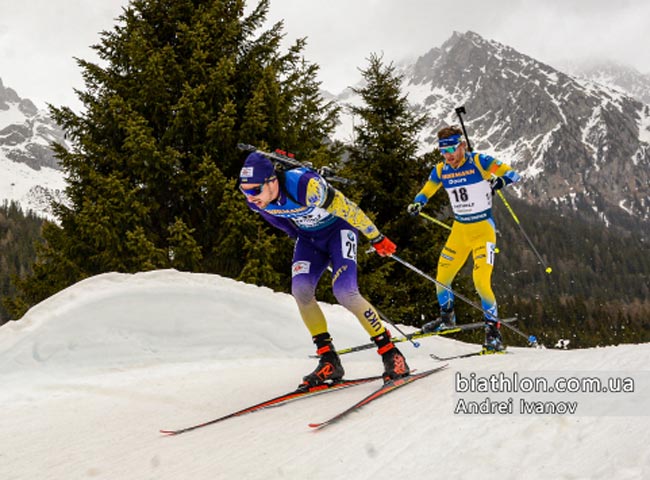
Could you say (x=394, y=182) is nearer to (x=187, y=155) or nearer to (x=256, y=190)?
(x=187, y=155)

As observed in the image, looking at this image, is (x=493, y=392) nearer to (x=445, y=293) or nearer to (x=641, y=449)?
(x=641, y=449)

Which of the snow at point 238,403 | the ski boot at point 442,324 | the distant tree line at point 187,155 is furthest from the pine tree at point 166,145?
the ski boot at point 442,324

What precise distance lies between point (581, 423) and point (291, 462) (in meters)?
1.89

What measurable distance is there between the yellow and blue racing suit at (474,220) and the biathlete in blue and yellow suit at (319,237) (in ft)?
7.21

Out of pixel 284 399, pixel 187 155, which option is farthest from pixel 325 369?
pixel 187 155

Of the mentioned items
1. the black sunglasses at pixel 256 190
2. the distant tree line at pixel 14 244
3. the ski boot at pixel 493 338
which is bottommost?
the ski boot at pixel 493 338

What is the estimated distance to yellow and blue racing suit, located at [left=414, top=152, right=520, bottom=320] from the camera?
684cm


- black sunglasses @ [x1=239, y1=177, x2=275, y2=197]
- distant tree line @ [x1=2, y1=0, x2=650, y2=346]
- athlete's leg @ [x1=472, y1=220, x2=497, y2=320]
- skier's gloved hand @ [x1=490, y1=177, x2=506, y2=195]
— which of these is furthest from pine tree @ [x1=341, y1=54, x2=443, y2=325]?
black sunglasses @ [x1=239, y1=177, x2=275, y2=197]

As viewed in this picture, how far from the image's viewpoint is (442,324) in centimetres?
714

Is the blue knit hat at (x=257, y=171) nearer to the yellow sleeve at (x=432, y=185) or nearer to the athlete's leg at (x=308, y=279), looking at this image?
the athlete's leg at (x=308, y=279)

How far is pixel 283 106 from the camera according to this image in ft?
39.5

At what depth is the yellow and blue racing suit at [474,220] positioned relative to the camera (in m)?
6.84

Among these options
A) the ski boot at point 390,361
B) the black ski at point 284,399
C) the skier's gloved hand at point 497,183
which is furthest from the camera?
the skier's gloved hand at point 497,183

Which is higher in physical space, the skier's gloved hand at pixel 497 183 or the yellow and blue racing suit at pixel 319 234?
the skier's gloved hand at pixel 497 183
